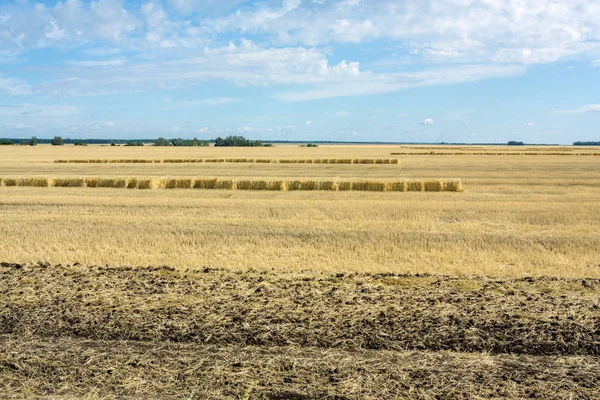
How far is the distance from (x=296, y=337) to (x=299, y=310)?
2.78ft

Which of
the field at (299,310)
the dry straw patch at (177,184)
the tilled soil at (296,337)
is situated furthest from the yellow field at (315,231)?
the dry straw patch at (177,184)

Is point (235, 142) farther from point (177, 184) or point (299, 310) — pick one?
point (299, 310)

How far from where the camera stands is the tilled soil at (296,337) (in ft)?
18.8

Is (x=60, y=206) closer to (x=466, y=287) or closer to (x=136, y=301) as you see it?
(x=136, y=301)

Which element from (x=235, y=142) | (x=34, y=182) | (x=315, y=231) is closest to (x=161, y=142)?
(x=235, y=142)

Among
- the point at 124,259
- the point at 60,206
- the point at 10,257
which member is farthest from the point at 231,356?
the point at 60,206

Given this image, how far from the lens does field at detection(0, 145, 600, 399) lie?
19.2 ft

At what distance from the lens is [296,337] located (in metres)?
6.96

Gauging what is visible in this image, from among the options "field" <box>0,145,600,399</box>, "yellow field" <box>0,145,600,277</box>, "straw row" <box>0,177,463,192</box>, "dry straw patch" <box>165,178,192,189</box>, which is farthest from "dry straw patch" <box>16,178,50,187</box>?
"field" <box>0,145,600,399</box>

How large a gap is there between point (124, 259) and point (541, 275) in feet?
→ 27.8

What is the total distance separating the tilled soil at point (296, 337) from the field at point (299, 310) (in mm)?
25

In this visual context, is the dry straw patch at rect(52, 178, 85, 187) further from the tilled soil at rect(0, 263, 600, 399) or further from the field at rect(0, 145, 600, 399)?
the tilled soil at rect(0, 263, 600, 399)

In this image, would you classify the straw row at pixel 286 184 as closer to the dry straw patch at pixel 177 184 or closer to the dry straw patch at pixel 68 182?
the dry straw patch at pixel 177 184

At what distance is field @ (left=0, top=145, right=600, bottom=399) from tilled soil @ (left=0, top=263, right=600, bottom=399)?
2 centimetres
